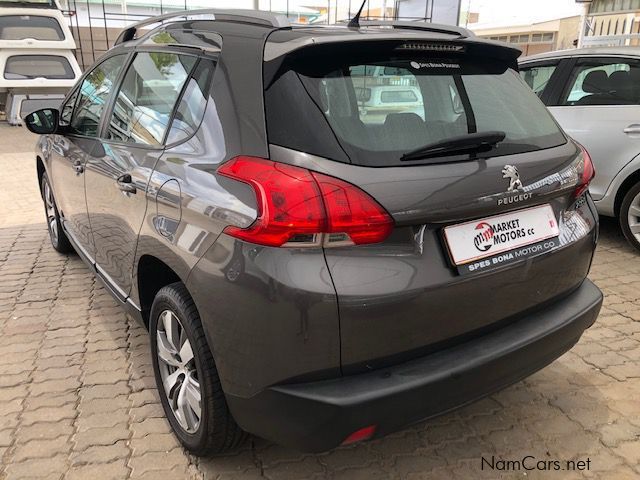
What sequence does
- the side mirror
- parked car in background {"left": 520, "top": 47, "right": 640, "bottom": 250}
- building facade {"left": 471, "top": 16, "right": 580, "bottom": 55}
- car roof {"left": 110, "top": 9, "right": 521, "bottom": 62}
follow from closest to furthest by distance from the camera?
car roof {"left": 110, "top": 9, "right": 521, "bottom": 62}
the side mirror
parked car in background {"left": 520, "top": 47, "right": 640, "bottom": 250}
building facade {"left": 471, "top": 16, "right": 580, "bottom": 55}

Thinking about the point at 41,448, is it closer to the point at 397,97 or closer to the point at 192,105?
the point at 192,105

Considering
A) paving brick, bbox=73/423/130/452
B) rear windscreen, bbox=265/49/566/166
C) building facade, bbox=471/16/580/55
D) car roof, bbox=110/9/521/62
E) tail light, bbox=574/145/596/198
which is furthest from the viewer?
building facade, bbox=471/16/580/55

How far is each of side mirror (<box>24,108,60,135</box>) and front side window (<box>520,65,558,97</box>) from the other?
4.11 metres

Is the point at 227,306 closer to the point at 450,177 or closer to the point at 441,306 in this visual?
the point at 441,306

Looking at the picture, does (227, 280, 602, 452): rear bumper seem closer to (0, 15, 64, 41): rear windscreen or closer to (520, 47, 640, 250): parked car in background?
(520, 47, 640, 250): parked car in background

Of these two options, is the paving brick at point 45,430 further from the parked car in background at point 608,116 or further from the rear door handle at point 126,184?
the parked car in background at point 608,116

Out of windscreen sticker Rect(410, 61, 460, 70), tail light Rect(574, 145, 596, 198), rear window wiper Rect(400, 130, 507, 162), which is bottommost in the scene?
tail light Rect(574, 145, 596, 198)

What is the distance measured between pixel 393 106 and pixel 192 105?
77cm

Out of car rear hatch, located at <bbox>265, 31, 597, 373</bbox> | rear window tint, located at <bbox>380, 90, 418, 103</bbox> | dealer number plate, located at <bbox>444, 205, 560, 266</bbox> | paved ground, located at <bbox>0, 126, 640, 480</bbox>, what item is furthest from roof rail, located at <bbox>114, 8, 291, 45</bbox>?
paved ground, located at <bbox>0, 126, 640, 480</bbox>

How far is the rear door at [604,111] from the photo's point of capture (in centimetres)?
449

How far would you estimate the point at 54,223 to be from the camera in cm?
461

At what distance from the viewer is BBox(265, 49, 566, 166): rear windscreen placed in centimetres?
174

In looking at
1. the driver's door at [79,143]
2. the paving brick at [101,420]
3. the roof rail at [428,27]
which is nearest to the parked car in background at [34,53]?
the driver's door at [79,143]

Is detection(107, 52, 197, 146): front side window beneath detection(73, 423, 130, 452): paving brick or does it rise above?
above
